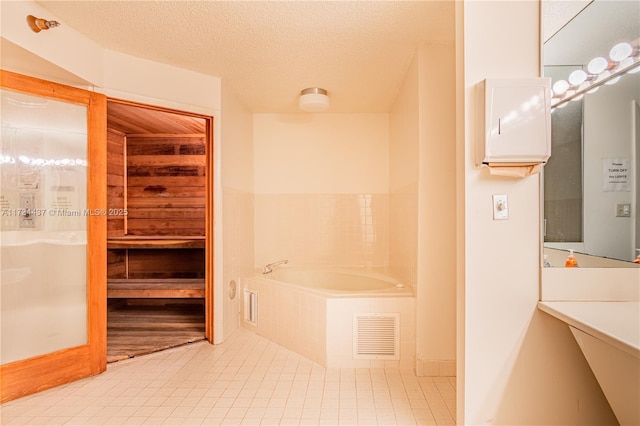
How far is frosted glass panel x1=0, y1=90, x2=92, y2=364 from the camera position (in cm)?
205

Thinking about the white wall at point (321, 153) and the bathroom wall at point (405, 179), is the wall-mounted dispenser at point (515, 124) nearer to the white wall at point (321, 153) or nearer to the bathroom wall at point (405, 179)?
the bathroom wall at point (405, 179)

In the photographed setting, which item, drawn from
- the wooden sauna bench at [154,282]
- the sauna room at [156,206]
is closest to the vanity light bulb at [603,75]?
the wooden sauna bench at [154,282]

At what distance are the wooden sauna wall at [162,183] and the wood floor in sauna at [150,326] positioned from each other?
92 centimetres

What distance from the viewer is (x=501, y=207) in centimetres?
154

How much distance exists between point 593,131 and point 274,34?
1878mm

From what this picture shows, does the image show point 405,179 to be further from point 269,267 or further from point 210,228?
point 210,228

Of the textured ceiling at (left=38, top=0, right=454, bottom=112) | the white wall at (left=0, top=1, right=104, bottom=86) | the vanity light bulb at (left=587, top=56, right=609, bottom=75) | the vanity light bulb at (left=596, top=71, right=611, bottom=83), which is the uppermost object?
the textured ceiling at (left=38, top=0, right=454, bottom=112)

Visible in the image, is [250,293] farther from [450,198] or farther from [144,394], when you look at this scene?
[450,198]

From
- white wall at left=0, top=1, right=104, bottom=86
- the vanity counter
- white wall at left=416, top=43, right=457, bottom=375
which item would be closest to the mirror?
the vanity counter

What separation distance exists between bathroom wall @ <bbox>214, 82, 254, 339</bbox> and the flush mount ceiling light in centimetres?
68

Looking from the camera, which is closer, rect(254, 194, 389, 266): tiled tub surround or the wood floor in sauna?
the wood floor in sauna

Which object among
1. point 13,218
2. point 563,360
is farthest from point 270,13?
point 563,360

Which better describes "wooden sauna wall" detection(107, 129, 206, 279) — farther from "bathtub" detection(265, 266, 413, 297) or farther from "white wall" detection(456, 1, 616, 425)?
"white wall" detection(456, 1, 616, 425)

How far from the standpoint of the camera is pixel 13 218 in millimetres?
2076
